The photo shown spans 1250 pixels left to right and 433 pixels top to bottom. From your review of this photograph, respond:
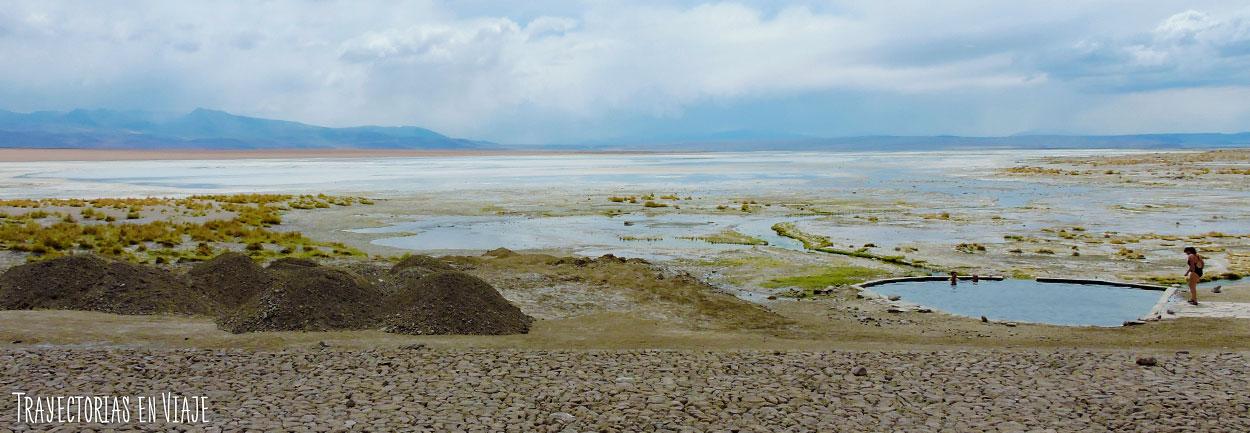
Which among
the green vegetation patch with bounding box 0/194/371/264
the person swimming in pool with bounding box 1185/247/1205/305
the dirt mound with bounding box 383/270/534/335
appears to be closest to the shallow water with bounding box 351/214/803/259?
the green vegetation patch with bounding box 0/194/371/264

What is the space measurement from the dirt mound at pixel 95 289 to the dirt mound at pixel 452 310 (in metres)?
4.17

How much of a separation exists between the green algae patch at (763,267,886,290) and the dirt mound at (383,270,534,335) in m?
7.28

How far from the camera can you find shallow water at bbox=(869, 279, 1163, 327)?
55.1 ft

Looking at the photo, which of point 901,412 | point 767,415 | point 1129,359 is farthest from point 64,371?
point 1129,359

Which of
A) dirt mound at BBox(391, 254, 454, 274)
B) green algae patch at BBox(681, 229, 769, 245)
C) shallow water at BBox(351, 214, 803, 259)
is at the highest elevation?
dirt mound at BBox(391, 254, 454, 274)

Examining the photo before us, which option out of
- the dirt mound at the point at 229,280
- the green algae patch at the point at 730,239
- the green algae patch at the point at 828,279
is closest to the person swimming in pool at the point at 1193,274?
the green algae patch at the point at 828,279

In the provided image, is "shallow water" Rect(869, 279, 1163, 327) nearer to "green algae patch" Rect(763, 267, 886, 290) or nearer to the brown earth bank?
"green algae patch" Rect(763, 267, 886, 290)

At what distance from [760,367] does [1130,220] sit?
31310 mm

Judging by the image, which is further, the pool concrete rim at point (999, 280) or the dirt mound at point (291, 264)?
the pool concrete rim at point (999, 280)

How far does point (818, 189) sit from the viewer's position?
63.8m

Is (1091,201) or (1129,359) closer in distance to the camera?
(1129,359)

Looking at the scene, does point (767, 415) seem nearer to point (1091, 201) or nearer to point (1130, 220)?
point (1130, 220)

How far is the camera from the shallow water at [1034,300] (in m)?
16.8

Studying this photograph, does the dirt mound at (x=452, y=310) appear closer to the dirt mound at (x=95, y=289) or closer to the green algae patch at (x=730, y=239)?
the dirt mound at (x=95, y=289)
